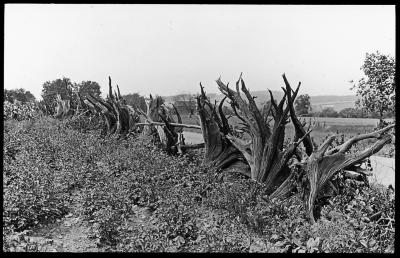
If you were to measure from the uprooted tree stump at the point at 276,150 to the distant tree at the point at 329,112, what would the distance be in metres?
10.3

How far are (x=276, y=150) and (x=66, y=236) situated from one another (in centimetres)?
349

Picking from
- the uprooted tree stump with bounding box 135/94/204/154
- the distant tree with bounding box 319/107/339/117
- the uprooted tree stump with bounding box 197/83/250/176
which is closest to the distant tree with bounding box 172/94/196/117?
the uprooted tree stump with bounding box 135/94/204/154

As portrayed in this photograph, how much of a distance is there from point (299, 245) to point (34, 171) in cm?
482

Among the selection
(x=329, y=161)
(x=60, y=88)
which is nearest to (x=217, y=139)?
(x=329, y=161)

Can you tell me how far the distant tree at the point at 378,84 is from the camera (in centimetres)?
1268

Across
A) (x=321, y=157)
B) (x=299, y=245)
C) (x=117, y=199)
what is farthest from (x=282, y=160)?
(x=117, y=199)

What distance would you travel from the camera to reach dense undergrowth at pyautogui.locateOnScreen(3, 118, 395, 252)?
15.5ft

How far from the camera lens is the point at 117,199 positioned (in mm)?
5969

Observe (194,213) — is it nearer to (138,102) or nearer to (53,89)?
(138,102)

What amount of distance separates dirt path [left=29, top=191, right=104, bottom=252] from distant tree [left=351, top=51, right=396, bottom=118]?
10.3 m

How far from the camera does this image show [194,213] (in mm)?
5457

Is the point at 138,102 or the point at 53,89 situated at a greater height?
the point at 53,89

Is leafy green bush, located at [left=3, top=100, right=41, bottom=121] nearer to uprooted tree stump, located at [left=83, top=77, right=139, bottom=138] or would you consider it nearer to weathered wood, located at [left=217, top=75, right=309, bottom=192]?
uprooted tree stump, located at [left=83, top=77, right=139, bottom=138]

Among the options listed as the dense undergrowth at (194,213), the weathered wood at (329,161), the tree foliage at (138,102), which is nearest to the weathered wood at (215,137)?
the dense undergrowth at (194,213)
